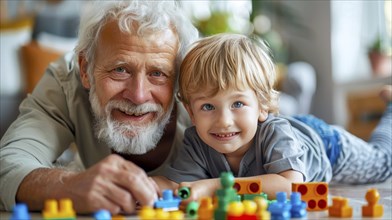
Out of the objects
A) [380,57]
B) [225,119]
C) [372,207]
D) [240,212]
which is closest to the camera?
[240,212]

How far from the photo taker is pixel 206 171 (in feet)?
5.86

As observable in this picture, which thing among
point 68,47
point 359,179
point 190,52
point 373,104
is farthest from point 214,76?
point 373,104

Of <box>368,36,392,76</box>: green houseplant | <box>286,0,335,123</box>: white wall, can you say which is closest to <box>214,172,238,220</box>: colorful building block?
<box>368,36,392,76</box>: green houseplant

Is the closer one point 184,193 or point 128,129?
point 184,193

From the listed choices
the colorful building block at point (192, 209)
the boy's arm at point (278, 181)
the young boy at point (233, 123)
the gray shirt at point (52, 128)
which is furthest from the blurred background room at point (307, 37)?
the colorful building block at point (192, 209)

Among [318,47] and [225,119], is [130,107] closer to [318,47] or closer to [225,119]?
[225,119]

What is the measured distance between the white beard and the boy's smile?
19 centimetres

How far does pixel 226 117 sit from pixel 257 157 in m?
0.19

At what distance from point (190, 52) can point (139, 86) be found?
0.61ft

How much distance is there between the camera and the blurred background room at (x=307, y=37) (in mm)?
4152

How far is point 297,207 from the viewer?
1354 millimetres

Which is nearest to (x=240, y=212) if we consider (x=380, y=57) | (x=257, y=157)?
(x=257, y=157)

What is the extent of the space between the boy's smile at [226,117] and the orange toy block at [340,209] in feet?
1.20

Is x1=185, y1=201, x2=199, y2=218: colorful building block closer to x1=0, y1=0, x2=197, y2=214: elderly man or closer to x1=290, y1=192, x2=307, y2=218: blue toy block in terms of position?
x1=290, y1=192, x2=307, y2=218: blue toy block
